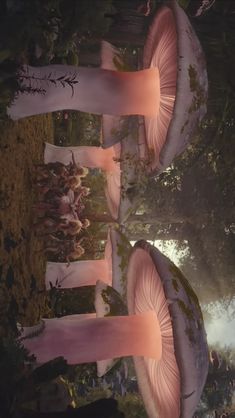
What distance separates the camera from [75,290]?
10172mm

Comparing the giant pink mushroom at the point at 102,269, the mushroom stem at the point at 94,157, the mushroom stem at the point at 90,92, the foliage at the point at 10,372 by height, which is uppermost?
the mushroom stem at the point at 90,92

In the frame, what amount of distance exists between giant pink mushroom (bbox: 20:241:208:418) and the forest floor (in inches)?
25.7

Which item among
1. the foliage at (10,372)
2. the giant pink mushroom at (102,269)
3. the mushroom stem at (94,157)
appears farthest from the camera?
the mushroom stem at (94,157)

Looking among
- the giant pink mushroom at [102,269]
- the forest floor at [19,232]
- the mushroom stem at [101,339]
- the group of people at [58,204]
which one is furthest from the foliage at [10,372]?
the giant pink mushroom at [102,269]

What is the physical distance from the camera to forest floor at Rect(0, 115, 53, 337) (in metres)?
5.49

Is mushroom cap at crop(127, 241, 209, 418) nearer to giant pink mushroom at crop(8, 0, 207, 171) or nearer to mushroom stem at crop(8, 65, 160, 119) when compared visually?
giant pink mushroom at crop(8, 0, 207, 171)

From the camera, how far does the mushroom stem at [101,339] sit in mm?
5180

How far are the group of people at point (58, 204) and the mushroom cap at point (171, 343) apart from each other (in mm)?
1792

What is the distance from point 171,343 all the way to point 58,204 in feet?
9.93

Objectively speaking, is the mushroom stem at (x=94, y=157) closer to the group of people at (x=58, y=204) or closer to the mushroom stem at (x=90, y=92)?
the group of people at (x=58, y=204)

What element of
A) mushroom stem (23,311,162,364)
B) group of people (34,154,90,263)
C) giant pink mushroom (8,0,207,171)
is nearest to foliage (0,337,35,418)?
mushroom stem (23,311,162,364)

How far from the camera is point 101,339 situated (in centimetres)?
529

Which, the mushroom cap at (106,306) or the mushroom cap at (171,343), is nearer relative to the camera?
the mushroom cap at (171,343)

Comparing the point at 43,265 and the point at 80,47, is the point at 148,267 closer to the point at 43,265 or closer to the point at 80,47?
the point at 43,265
